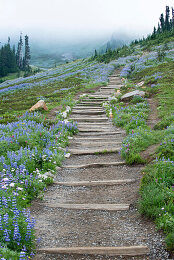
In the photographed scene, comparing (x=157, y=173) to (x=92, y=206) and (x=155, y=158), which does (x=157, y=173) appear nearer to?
(x=155, y=158)

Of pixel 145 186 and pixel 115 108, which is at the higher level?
pixel 115 108

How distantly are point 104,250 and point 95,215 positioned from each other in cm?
125

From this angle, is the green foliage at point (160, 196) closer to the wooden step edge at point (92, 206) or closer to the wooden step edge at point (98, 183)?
the wooden step edge at point (92, 206)

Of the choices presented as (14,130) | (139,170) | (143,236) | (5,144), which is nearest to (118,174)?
(139,170)

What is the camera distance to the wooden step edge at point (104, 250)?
13.0 feet

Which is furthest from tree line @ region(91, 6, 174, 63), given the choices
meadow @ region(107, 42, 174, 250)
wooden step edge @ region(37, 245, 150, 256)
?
wooden step edge @ region(37, 245, 150, 256)

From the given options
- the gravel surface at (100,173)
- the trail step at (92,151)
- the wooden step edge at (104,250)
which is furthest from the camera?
the trail step at (92,151)

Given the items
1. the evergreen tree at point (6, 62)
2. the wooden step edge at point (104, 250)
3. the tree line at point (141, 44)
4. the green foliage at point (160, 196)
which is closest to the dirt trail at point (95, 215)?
the wooden step edge at point (104, 250)

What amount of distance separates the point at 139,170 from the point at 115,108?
8.56 m

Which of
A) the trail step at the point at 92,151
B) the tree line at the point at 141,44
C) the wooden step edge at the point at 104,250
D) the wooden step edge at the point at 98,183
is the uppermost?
the tree line at the point at 141,44

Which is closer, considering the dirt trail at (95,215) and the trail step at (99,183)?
the dirt trail at (95,215)

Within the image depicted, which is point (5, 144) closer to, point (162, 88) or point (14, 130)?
point (14, 130)

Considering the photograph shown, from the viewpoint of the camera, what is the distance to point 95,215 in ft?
17.2

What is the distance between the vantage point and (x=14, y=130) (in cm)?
948
